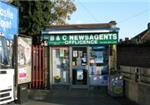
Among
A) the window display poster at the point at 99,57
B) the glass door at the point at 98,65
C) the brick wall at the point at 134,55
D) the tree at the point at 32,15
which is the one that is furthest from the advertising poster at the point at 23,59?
the tree at the point at 32,15

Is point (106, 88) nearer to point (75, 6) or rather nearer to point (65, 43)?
point (65, 43)

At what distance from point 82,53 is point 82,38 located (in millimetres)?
809

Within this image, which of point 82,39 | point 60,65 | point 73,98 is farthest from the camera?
point 60,65

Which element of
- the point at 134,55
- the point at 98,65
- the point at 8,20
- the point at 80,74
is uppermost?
the point at 8,20

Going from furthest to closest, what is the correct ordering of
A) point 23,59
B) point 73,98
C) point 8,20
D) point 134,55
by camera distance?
point 73,98
point 134,55
point 23,59
point 8,20

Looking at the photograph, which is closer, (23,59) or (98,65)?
(23,59)

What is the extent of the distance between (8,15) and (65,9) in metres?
32.2

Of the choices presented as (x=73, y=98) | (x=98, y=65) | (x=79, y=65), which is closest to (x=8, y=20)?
(x=73, y=98)

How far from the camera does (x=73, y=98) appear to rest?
21297mm

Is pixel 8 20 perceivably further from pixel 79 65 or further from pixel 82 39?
pixel 79 65

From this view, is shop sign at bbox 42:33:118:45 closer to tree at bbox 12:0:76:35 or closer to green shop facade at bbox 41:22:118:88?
green shop facade at bbox 41:22:118:88

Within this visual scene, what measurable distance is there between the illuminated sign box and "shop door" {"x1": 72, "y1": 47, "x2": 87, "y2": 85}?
464 millimetres

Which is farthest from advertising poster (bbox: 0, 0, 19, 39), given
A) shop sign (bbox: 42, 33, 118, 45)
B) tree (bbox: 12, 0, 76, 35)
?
tree (bbox: 12, 0, 76, 35)

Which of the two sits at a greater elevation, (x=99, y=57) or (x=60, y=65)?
(x=99, y=57)
